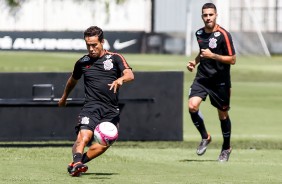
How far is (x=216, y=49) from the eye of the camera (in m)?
14.1

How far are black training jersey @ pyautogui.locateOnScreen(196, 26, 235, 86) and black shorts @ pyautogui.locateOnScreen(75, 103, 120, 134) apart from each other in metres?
2.59

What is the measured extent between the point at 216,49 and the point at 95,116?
110 inches

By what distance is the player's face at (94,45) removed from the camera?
38.2ft

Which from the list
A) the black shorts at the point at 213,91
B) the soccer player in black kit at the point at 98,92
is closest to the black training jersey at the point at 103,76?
the soccer player in black kit at the point at 98,92

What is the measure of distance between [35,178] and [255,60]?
32782 mm

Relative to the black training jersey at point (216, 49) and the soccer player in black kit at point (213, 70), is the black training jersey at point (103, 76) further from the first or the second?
the black training jersey at point (216, 49)

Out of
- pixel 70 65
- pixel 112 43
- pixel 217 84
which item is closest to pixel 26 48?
pixel 112 43

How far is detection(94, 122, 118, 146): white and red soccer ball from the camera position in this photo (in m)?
11.7

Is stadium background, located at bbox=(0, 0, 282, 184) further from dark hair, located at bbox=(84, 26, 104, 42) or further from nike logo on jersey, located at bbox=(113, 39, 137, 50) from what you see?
nike logo on jersey, located at bbox=(113, 39, 137, 50)

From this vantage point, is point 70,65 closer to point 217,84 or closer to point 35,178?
point 217,84

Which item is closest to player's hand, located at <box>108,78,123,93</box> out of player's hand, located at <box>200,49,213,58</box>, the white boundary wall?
player's hand, located at <box>200,49,213,58</box>

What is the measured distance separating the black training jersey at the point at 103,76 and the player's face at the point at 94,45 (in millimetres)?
139

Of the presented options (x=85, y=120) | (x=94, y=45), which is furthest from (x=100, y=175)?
(x=94, y=45)

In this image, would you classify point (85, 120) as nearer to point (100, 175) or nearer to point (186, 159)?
point (100, 175)
